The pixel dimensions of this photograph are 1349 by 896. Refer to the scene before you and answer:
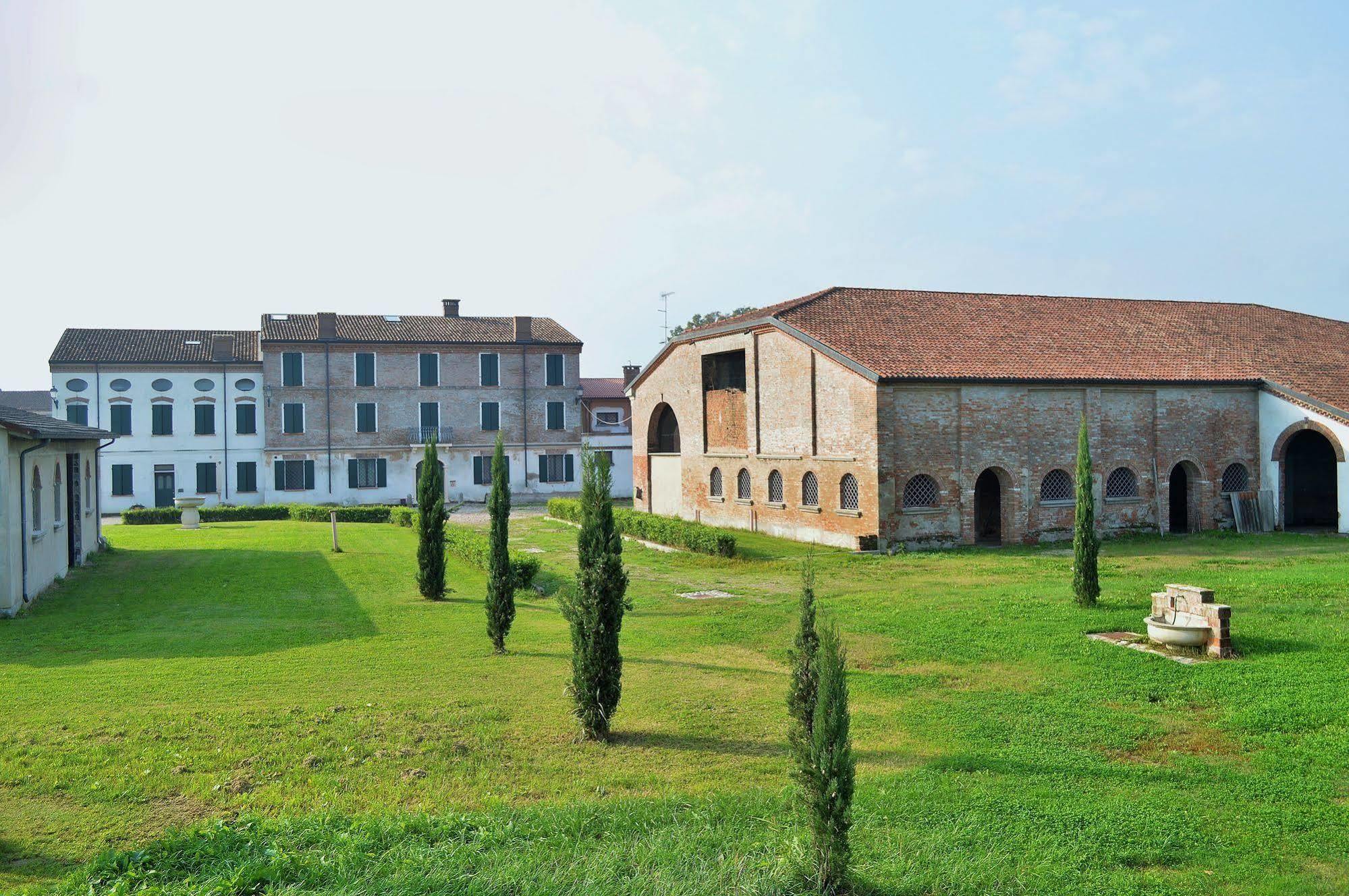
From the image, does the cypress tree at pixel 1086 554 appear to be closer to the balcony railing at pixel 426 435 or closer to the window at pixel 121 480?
the balcony railing at pixel 426 435

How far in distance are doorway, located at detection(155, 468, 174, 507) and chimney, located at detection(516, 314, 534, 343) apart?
660 inches

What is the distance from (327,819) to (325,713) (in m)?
3.15

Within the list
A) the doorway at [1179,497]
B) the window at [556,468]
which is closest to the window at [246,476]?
the window at [556,468]

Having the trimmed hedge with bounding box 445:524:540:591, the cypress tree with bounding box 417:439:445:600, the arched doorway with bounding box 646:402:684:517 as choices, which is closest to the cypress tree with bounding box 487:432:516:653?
the trimmed hedge with bounding box 445:524:540:591

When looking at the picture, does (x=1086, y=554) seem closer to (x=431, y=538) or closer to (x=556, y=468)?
(x=431, y=538)

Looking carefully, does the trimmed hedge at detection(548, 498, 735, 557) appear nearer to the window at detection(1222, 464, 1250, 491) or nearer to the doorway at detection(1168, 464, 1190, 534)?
the doorway at detection(1168, 464, 1190, 534)

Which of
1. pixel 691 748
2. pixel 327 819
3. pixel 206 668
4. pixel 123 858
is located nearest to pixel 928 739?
pixel 691 748

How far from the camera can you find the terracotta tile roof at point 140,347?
137 ft

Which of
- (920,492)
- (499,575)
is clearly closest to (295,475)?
(920,492)

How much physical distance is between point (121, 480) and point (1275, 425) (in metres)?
44.4

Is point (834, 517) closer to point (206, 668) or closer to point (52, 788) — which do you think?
point (206, 668)

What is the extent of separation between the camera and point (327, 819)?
7.20 metres

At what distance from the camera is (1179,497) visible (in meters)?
29.6

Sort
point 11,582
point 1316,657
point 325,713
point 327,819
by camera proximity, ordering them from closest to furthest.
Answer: point 327,819 → point 325,713 → point 1316,657 → point 11,582
